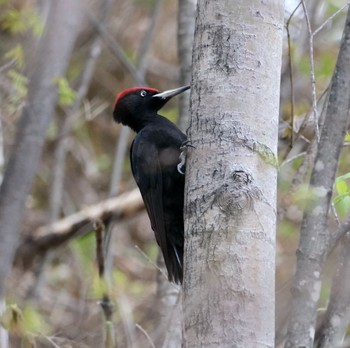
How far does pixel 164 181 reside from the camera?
431cm

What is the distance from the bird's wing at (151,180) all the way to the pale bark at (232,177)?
4.47 feet

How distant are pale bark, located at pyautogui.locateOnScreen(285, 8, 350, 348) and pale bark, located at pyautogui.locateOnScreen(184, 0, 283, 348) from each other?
26 cm

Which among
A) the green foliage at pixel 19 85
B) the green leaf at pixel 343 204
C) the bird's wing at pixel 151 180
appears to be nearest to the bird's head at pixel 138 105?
the bird's wing at pixel 151 180

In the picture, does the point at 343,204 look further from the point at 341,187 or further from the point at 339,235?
the point at 341,187

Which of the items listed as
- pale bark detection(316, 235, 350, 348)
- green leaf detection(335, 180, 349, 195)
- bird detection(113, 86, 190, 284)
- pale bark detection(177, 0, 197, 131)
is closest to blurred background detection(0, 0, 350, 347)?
pale bark detection(177, 0, 197, 131)

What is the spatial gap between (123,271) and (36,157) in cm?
310

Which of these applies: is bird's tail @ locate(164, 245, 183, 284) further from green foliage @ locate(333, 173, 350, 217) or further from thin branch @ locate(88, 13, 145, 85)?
thin branch @ locate(88, 13, 145, 85)

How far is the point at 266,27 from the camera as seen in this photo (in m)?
2.76

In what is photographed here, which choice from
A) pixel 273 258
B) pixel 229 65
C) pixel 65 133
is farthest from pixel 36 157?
pixel 65 133

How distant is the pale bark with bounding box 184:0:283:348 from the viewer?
2.35 m

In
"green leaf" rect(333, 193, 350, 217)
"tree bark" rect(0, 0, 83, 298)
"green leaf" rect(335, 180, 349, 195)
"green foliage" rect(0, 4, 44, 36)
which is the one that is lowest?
"green leaf" rect(333, 193, 350, 217)

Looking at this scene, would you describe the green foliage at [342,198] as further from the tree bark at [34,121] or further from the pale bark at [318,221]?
the tree bark at [34,121]

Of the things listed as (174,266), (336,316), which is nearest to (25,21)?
(174,266)

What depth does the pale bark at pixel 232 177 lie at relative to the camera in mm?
2352
